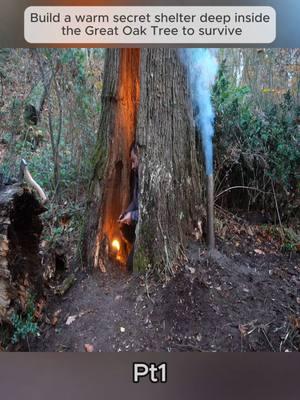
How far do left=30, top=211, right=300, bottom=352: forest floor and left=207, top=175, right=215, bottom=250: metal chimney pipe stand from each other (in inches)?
1.3

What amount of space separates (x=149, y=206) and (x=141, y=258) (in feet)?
0.69

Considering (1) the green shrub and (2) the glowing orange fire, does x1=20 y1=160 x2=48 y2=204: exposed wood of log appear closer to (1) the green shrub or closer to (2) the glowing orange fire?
(2) the glowing orange fire

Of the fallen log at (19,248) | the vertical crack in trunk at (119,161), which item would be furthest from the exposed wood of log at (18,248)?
the vertical crack in trunk at (119,161)

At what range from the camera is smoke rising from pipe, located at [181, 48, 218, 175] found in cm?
135

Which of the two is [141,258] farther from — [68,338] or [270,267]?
[270,267]

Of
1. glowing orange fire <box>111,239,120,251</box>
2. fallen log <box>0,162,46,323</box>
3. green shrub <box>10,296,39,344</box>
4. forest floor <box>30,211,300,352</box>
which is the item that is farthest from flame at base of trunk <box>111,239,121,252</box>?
green shrub <box>10,296,39,344</box>

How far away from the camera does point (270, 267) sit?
141 centimetres

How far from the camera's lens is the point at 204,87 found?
1424 mm

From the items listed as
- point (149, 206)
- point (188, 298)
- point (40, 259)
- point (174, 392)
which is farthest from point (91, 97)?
point (174, 392)

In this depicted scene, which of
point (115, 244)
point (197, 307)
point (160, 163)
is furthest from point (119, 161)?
point (197, 307)

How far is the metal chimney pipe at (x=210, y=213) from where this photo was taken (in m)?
1.46

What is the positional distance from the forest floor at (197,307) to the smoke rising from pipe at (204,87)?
0.37m

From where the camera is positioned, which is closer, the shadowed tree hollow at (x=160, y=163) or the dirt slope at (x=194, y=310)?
the dirt slope at (x=194, y=310)

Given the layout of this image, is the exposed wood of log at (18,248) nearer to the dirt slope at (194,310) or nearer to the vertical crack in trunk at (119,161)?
the dirt slope at (194,310)
